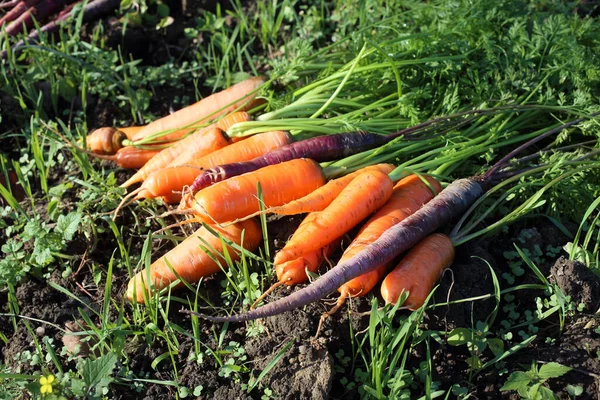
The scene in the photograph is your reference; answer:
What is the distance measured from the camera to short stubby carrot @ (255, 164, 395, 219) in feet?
9.58

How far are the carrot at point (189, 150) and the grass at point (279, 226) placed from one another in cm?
12

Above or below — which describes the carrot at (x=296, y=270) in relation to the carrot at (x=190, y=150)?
below

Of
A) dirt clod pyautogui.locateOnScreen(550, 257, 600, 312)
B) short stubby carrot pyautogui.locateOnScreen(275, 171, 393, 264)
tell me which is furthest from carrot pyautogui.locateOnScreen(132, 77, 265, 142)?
dirt clod pyautogui.locateOnScreen(550, 257, 600, 312)

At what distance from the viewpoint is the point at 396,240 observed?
2.76m

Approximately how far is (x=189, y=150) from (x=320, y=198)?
78cm

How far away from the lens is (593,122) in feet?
10.5

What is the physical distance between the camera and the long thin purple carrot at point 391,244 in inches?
96.6

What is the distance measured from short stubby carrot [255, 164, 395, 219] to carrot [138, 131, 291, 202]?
383mm

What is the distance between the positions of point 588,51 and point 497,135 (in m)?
0.71

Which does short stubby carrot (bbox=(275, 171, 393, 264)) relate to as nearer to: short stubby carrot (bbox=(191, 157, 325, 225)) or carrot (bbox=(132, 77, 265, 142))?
short stubby carrot (bbox=(191, 157, 325, 225))

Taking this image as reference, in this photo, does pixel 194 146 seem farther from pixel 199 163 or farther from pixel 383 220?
pixel 383 220

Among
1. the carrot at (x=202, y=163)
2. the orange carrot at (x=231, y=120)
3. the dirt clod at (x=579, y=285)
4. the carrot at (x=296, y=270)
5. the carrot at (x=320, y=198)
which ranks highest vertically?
the orange carrot at (x=231, y=120)

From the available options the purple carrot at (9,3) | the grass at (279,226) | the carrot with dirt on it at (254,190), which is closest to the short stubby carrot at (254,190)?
the carrot with dirt on it at (254,190)

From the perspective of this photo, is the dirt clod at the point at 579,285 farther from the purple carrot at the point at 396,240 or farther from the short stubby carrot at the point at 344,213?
the short stubby carrot at the point at 344,213
